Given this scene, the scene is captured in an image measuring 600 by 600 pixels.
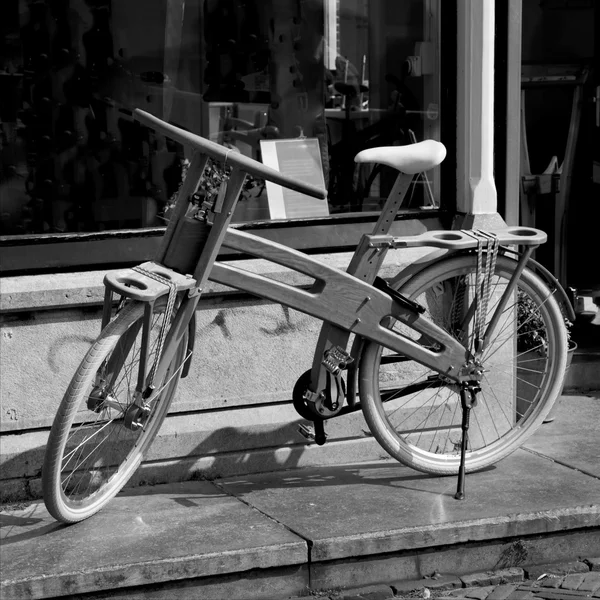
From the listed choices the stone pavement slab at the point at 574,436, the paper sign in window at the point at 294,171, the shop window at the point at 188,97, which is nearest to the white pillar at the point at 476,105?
the shop window at the point at 188,97

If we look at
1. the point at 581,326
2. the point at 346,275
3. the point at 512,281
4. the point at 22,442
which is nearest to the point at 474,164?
the point at 512,281

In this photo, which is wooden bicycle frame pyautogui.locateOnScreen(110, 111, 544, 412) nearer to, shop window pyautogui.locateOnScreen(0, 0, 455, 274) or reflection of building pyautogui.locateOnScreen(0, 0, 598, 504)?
reflection of building pyautogui.locateOnScreen(0, 0, 598, 504)

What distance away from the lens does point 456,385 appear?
4.72 m

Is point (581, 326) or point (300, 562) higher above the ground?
point (581, 326)

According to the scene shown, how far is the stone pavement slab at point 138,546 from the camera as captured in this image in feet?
12.7

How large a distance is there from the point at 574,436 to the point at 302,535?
6.39ft

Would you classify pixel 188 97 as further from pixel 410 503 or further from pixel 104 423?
pixel 410 503

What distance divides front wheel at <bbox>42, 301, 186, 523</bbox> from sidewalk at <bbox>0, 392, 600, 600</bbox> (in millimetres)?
131

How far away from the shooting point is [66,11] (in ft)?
16.0

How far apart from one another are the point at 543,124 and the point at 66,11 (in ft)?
10.2

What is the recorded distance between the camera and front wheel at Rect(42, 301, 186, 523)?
3.90 metres

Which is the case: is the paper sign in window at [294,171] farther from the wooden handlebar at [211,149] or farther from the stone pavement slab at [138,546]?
the stone pavement slab at [138,546]

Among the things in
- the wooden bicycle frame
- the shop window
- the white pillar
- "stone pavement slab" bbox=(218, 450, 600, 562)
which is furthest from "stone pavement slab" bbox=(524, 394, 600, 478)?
the shop window

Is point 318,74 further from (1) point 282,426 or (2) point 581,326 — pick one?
(2) point 581,326
